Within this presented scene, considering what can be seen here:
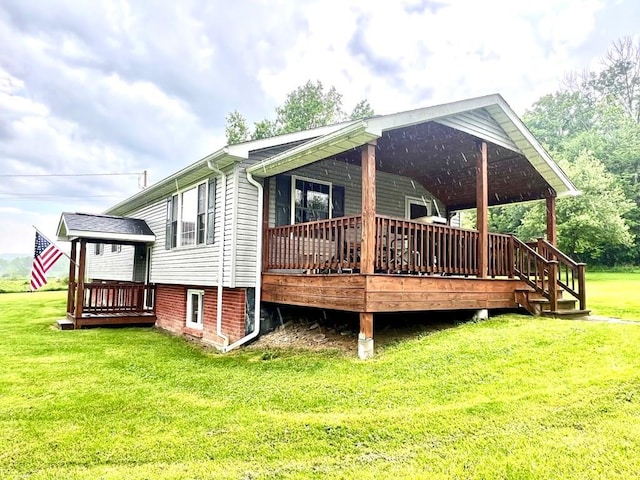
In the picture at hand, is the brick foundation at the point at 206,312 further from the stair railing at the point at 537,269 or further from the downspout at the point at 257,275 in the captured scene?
the stair railing at the point at 537,269

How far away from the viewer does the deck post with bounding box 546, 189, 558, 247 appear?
9.30 metres

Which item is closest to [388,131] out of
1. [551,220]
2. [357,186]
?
[357,186]

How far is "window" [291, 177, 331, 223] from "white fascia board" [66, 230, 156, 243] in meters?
5.19

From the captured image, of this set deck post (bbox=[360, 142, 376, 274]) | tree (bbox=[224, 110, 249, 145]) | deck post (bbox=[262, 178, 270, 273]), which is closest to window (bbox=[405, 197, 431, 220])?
deck post (bbox=[262, 178, 270, 273])

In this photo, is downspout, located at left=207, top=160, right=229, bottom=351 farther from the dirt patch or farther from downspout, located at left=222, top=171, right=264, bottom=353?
the dirt patch

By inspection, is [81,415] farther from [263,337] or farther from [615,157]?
[615,157]

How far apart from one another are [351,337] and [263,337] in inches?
73.7

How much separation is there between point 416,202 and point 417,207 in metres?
0.17

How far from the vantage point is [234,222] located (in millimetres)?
8008

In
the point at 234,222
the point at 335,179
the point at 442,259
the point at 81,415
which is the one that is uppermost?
the point at 335,179

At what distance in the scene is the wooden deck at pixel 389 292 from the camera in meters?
6.07

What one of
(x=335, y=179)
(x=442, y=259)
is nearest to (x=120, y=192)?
(x=335, y=179)

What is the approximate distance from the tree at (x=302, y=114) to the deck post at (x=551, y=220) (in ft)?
73.5

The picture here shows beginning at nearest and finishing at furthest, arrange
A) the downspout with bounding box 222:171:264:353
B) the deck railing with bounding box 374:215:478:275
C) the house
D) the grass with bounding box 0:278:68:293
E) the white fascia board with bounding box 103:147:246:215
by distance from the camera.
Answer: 1. the deck railing with bounding box 374:215:478:275
2. the house
3. the white fascia board with bounding box 103:147:246:215
4. the downspout with bounding box 222:171:264:353
5. the grass with bounding box 0:278:68:293
